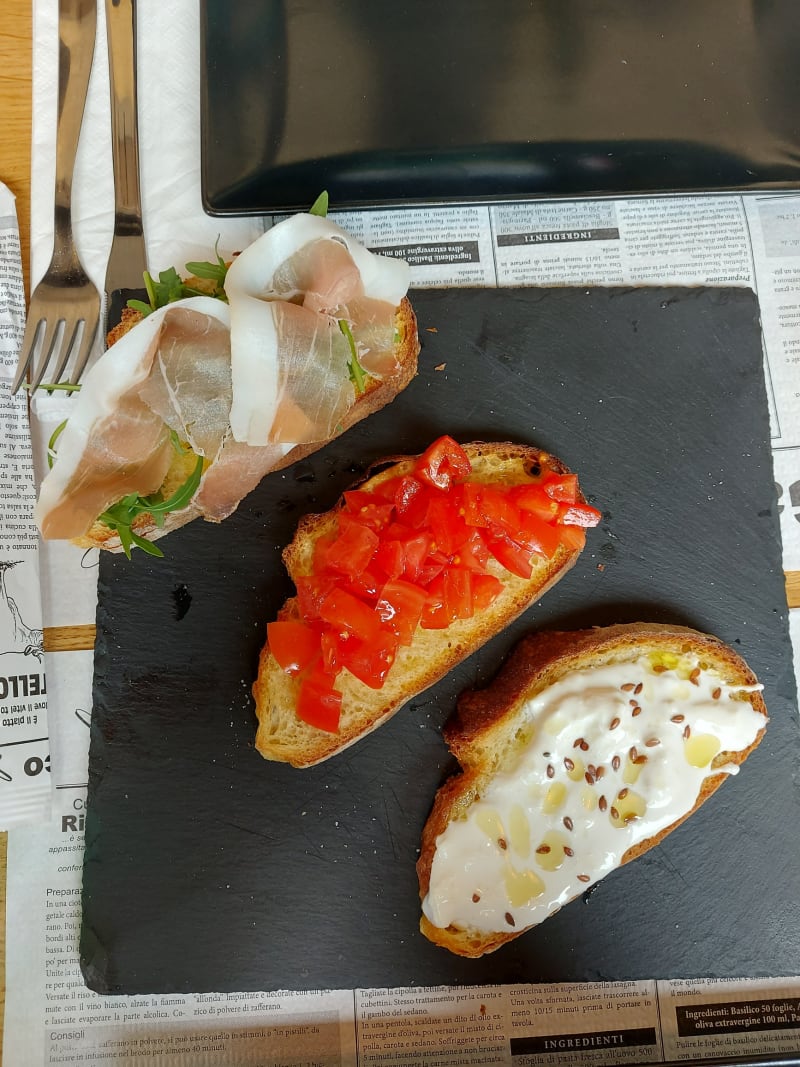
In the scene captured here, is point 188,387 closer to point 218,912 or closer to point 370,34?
point 370,34

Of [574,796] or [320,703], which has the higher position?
[320,703]

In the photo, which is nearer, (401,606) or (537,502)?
(401,606)

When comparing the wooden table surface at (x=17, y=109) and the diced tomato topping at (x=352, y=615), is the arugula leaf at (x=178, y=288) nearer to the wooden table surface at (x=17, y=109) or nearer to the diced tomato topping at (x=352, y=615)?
the wooden table surface at (x=17, y=109)

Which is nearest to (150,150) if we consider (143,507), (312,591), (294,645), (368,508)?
(143,507)

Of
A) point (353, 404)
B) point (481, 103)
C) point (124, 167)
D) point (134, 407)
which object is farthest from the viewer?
point (124, 167)

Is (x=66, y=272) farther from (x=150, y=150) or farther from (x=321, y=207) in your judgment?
(x=321, y=207)

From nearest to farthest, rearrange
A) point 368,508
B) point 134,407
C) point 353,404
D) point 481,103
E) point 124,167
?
1. point 134,407
2. point 368,508
3. point 353,404
4. point 481,103
5. point 124,167

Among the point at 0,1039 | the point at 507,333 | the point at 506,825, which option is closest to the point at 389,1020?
the point at 506,825
